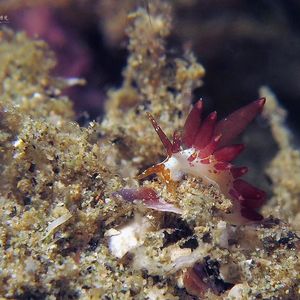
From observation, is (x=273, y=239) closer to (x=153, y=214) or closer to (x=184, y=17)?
(x=153, y=214)

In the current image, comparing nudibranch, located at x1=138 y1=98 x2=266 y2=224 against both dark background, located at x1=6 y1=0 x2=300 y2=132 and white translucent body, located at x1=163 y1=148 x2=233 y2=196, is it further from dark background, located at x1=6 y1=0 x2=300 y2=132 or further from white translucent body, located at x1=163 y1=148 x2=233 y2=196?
dark background, located at x1=6 y1=0 x2=300 y2=132

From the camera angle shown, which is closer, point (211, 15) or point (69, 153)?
point (69, 153)

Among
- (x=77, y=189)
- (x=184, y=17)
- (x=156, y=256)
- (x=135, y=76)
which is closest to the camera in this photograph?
(x=156, y=256)

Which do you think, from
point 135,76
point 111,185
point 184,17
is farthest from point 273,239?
point 184,17

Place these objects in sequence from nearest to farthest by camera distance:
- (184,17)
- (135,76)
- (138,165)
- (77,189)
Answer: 1. (77,189)
2. (138,165)
3. (135,76)
4. (184,17)

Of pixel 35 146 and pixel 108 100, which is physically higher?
pixel 108 100

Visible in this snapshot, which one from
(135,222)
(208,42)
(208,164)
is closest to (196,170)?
(208,164)

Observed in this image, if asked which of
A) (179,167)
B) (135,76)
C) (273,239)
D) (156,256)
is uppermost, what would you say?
(135,76)

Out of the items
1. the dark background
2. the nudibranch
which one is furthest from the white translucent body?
the dark background

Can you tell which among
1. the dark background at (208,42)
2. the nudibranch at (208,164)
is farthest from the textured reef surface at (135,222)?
the dark background at (208,42)
